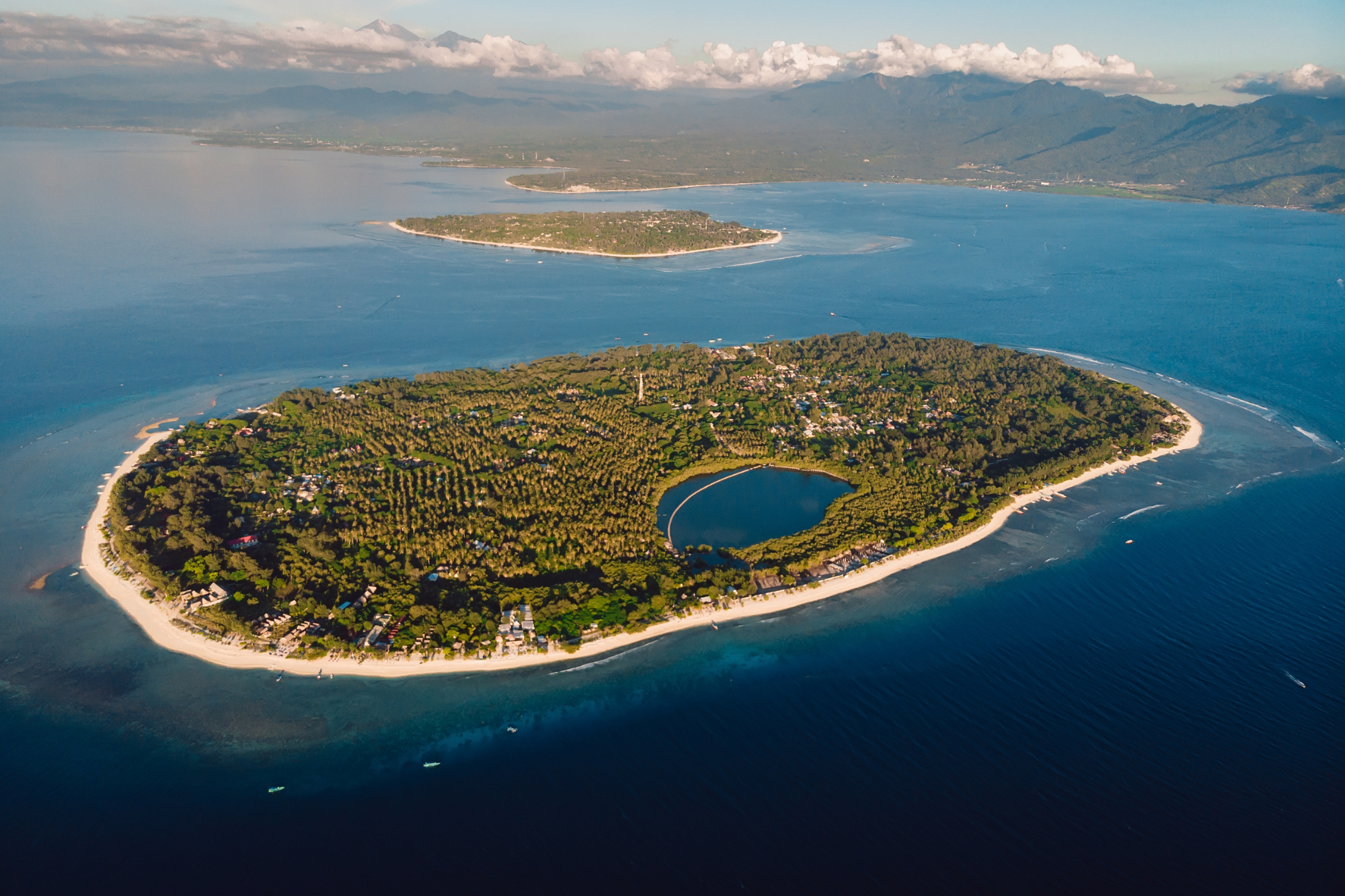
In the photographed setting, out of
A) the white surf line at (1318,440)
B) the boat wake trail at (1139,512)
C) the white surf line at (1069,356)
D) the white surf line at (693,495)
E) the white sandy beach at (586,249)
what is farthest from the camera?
the white sandy beach at (586,249)

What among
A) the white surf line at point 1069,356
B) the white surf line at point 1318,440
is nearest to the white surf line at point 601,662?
the white surf line at point 1318,440

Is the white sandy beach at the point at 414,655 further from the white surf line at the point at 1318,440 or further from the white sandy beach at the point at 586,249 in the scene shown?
the white sandy beach at the point at 586,249

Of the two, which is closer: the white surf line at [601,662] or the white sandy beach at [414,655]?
the white sandy beach at [414,655]

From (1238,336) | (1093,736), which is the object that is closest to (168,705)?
(1093,736)

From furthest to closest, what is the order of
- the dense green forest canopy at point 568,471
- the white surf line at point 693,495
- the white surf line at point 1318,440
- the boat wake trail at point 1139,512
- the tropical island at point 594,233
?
the tropical island at point 594,233 < the white surf line at point 1318,440 < the boat wake trail at point 1139,512 < the white surf line at point 693,495 < the dense green forest canopy at point 568,471

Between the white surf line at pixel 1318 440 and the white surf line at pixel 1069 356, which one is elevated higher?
the white surf line at pixel 1069 356

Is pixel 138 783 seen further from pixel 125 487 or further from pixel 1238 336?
pixel 1238 336
